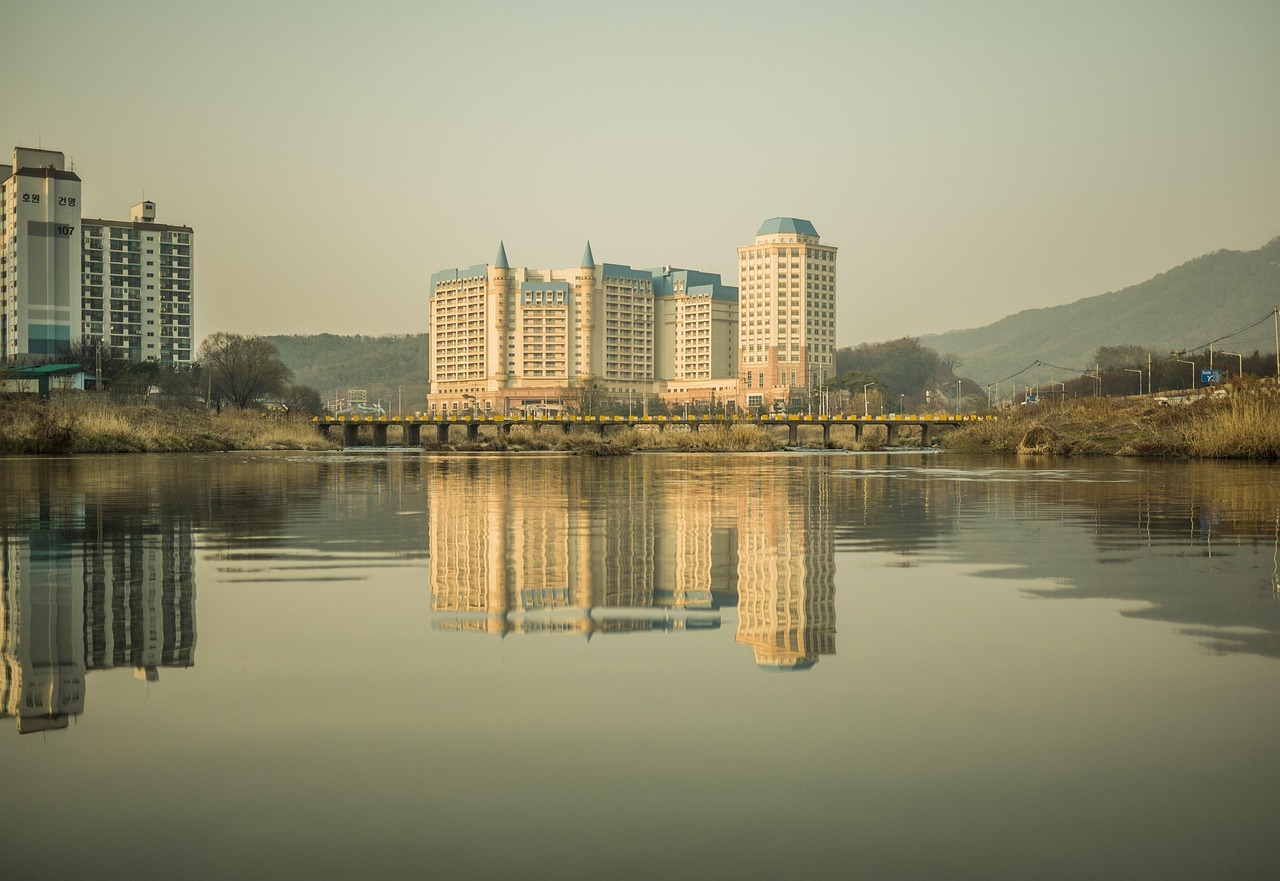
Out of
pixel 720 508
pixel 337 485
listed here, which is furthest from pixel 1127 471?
pixel 337 485

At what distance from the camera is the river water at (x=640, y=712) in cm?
310

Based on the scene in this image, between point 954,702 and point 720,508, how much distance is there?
38.6 feet

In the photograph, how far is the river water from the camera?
10.2 ft

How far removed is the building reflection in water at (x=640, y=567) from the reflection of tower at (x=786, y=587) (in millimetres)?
11

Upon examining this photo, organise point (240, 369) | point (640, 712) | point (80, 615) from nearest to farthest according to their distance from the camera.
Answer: point (640, 712) → point (80, 615) → point (240, 369)

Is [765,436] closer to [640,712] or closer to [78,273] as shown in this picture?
[640,712]

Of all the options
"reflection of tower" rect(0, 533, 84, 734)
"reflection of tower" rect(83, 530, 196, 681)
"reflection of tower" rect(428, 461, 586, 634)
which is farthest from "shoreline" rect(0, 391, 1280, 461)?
"reflection of tower" rect(0, 533, 84, 734)

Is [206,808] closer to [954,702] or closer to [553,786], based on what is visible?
[553,786]

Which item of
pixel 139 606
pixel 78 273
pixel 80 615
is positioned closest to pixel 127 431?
pixel 139 606

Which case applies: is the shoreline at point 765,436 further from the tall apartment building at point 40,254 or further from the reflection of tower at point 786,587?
the tall apartment building at point 40,254

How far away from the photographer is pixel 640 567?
924 cm

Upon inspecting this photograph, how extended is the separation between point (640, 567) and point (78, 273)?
6481 inches

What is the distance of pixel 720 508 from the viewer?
16.4 meters

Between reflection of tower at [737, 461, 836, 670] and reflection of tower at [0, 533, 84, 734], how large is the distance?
3145 millimetres
